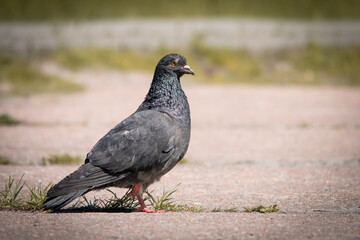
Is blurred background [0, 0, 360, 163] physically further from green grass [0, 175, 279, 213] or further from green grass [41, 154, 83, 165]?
green grass [0, 175, 279, 213]

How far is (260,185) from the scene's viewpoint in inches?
225

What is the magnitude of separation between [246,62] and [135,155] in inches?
451

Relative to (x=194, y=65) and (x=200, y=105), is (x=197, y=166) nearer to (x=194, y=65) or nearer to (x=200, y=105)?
(x=200, y=105)

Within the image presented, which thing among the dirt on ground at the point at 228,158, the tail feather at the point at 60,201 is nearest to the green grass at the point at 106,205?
the dirt on ground at the point at 228,158

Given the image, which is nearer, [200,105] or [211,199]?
[211,199]

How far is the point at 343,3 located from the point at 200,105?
32.2 feet

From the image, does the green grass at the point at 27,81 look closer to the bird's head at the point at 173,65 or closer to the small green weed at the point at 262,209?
the bird's head at the point at 173,65

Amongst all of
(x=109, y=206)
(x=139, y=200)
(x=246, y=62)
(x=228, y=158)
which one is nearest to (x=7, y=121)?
(x=228, y=158)

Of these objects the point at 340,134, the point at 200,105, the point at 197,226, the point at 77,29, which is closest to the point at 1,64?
the point at 77,29

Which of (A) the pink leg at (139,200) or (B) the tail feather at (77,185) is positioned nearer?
(B) the tail feather at (77,185)

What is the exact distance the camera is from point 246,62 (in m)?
15.6

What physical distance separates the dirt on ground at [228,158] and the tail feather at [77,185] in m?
0.13

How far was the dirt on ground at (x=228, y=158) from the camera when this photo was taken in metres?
4.11

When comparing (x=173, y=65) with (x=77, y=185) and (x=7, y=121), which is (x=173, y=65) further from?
(x=7, y=121)
